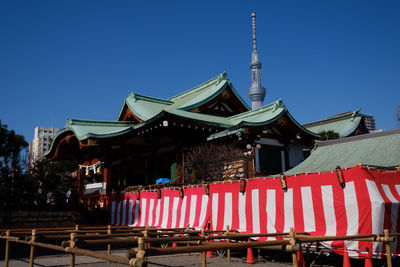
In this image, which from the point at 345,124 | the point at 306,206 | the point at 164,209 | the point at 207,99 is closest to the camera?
the point at 306,206

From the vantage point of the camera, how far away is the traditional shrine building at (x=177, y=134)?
17.9 meters

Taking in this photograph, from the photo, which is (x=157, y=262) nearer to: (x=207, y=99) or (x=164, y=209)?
(x=164, y=209)

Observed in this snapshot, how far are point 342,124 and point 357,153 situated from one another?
1661cm

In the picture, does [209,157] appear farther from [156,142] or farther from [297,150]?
[297,150]

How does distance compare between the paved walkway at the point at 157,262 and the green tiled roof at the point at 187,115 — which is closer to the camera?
the paved walkway at the point at 157,262

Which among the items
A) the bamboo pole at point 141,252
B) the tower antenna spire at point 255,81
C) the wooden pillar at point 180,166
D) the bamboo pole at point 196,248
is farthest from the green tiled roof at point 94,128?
the tower antenna spire at point 255,81

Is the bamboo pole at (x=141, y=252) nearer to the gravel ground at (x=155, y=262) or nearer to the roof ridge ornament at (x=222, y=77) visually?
the gravel ground at (x=155, y=262)

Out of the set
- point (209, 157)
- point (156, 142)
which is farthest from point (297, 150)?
point (156, 142)

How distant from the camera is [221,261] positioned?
939 centimetres

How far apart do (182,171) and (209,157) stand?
6.54 ft

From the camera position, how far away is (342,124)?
29.4 metres

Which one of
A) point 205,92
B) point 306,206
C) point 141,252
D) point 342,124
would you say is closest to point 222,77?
point 205,92

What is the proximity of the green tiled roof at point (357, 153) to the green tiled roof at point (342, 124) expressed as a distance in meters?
12.1

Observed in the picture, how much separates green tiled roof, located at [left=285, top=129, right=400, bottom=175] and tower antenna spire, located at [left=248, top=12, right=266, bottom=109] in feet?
215
